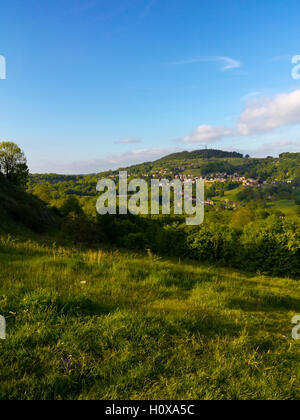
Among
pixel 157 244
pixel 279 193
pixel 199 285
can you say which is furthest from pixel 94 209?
pixel 279 193

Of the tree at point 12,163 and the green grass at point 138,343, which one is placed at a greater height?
the tree at point 12,163

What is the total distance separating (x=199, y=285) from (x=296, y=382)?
3.62m

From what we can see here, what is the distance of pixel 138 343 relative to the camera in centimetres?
343

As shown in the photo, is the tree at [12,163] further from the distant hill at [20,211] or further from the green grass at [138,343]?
the green grass at [138,343]

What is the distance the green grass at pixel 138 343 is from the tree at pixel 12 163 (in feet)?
202

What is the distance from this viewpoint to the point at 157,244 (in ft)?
95.6

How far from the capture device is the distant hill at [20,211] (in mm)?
30277

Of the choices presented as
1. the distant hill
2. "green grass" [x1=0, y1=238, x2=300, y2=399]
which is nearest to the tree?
the distant hill

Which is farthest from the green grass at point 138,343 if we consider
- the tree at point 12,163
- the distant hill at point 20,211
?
the tree at point 12,163

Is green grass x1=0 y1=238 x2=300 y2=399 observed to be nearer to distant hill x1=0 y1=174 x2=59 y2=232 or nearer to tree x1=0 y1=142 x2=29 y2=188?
distant hill x1=0 y1=174 x2=59 y2=232

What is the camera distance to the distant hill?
30277mm
